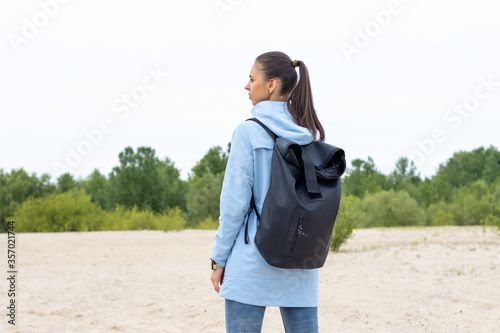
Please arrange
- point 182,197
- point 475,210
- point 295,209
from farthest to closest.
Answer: point 182,197, point 475,210, point 295,209

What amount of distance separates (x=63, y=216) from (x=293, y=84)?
19.1m

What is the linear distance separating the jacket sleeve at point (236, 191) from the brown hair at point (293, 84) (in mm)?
280

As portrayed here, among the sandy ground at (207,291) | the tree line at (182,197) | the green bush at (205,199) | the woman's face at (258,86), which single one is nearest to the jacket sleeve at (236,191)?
the woman's face at (258,86)

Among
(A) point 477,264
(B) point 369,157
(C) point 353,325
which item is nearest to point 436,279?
(A) point 477,264

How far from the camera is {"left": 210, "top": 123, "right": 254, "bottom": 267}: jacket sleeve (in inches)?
87.4

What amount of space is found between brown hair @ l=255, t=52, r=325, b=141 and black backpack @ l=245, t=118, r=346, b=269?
0.66 feet

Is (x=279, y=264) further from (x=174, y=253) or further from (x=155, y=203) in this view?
(x=155, y=203)

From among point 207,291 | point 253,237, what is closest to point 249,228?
point 253,237

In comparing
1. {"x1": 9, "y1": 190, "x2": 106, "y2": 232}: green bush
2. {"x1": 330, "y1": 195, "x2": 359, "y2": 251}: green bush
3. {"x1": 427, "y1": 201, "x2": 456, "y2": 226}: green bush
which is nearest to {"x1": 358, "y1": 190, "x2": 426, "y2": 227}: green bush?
{"x1": 427, "y1": 201, "x2": 456, "y2": 226}: green bush

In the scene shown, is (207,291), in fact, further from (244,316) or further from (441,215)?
(441,215)

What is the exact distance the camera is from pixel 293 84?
2416 millimetres

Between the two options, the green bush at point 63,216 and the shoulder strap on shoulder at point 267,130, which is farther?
the green bush at point 63,216

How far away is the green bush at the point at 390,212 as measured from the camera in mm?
27016

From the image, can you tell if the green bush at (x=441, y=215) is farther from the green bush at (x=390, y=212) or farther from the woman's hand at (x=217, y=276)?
the woman's hand at (x=217, y=276)
